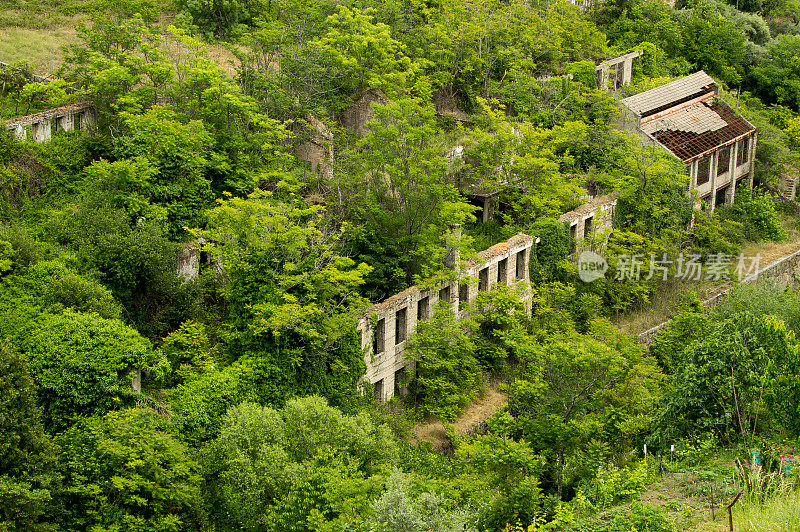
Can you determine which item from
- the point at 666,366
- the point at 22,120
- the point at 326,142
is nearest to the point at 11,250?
the point at 22,120

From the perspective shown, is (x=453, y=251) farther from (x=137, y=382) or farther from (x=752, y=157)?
(x=752, y=157)

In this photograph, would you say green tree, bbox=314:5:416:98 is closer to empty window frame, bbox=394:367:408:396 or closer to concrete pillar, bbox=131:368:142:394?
empty window frame, bbox=394:367:408:396

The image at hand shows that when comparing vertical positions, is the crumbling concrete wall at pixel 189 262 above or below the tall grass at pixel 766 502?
below

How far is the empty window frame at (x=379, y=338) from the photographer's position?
3584cm

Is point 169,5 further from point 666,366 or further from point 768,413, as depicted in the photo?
point 768,413

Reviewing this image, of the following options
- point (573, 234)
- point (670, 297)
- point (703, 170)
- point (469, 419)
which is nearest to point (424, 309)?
point (469, 419)

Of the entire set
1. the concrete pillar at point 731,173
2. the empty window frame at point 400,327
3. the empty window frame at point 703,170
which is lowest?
the concrete pillar at point 731,173

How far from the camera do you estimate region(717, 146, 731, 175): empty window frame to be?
5316cm

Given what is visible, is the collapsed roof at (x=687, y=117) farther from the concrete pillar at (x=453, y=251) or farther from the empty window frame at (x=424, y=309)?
the empty window frame at (x=424, y=309)

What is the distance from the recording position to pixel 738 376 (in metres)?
28.2

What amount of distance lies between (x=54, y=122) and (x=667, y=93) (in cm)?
3169

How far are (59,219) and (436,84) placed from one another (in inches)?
897

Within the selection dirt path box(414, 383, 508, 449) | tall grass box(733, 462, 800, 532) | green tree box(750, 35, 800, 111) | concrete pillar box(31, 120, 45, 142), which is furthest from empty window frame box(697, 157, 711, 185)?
concrete pillar box(31, 120, 45, 142)

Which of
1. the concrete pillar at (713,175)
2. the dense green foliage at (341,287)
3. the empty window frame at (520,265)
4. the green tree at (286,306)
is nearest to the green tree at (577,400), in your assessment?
the dense green foliage at (341,287)
